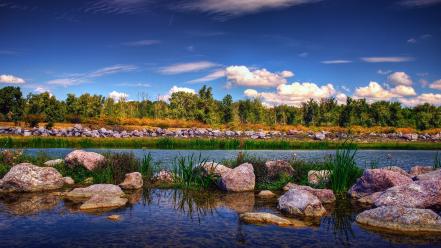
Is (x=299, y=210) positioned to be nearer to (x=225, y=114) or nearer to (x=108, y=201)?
(x=108, y=201)

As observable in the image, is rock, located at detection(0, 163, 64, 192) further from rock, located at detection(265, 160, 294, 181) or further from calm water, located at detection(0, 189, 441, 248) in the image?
rock, located at detection(265, 160, 294, 181)

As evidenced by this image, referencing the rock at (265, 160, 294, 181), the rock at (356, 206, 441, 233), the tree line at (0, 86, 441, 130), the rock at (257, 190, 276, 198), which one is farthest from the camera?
the tree line at (0, 86, 441, 130)

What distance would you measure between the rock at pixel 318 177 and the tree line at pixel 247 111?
240 feet

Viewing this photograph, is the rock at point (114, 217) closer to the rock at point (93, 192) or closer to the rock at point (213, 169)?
the rock at point (93, 192)

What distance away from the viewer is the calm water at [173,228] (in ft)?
27.5

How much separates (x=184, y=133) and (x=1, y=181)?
164 ft

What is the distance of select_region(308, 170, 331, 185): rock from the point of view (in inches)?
597

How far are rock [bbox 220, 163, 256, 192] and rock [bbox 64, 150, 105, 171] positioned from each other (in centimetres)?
575

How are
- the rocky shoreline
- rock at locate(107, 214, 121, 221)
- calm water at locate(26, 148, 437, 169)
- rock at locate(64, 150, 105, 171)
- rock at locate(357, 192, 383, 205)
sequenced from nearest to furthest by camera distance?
rock at locate(107, 214, 121, 221)
rock at locate(357, 192, 383, 205)
rock at locate(64, 150, 105, 171)
calm water at locate(26, 148, 437, 169)
the rocky shoreline

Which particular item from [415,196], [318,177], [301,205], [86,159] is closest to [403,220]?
[415,196]

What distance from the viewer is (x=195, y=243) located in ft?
27.3

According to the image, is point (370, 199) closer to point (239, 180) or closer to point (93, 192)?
point (239, 180)

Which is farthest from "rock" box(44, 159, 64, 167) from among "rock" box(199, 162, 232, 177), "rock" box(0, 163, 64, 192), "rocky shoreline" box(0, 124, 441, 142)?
"rocky shoreline" box(0, 124, 441, 142)

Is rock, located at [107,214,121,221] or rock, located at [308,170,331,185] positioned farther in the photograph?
rock, located at [308,170,331,185]
